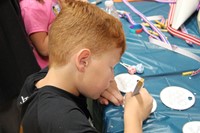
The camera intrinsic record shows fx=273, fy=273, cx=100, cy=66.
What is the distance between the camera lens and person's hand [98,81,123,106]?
33.9 inches

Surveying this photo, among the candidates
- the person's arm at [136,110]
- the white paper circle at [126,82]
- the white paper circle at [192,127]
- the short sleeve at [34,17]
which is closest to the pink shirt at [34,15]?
the short sleeve at [34,17]

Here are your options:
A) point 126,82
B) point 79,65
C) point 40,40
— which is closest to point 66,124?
point 79,65

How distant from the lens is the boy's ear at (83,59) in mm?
729

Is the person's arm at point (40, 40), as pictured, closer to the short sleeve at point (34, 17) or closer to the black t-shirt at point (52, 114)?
the short sleeve at point (34, 17)

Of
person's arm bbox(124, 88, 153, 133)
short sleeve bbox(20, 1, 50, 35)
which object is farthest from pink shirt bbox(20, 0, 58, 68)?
person's arm bbox(124, 88, 153, 133)

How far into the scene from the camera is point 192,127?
77 cm

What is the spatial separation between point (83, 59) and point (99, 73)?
7cm

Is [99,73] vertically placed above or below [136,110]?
above

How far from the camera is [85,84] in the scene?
799 mm

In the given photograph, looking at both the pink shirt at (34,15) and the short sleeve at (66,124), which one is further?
the pink shirt at (34,15)

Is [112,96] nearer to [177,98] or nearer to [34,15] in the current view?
[177,98]

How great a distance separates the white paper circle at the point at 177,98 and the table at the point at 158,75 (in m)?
0.01

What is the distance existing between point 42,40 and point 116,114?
2.00 feet

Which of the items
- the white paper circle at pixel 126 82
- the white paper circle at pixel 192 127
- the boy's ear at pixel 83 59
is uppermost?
the boy's ear at pixel 83 59
